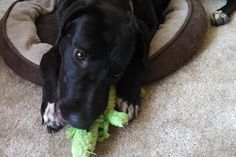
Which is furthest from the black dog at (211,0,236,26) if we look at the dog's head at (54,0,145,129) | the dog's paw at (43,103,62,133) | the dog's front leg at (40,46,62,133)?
the dog's paw at (43,103,62,133)

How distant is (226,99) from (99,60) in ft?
2.16

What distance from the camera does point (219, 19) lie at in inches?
88.9

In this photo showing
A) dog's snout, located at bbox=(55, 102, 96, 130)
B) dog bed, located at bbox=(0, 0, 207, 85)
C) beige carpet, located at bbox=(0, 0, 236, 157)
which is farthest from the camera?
dog bed, located at bbox=(0, 0, 207, 85)

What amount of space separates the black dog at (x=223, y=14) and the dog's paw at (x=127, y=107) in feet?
2.97

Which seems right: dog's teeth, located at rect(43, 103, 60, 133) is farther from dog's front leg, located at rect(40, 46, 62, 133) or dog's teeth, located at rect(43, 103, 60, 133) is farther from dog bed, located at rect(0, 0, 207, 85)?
dog bed, located at rect(0, 0, 207, 85)

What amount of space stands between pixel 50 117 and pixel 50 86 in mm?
130

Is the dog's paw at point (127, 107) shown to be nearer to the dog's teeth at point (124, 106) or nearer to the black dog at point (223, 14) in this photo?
the dog's teeth at point (124, 106)

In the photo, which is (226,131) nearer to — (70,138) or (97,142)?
(97,142)

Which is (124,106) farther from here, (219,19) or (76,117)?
(219,19)

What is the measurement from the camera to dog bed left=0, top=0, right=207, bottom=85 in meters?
1.78

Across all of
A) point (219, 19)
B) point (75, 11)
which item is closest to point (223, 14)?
point (219, 19)

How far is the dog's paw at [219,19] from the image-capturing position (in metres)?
2.26

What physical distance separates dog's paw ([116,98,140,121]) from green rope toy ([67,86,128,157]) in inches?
1.1

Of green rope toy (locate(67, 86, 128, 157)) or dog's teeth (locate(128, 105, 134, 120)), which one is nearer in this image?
green rope toy (locate(67, 86, 128, 157))
